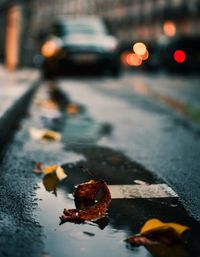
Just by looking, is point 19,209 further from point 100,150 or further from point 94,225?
point 100,150

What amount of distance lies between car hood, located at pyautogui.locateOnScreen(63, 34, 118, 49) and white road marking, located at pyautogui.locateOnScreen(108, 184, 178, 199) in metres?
13.6

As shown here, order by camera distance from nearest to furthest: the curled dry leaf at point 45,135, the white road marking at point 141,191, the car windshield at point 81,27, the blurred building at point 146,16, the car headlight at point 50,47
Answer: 1. the white road marking at point 141,191
2. the curled dry leaf at point 45,135
3. the car headlight at point 50,47
4. the car windshield at point 81,27
5. the blurred building at point 146,16

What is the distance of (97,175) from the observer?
4098 millimetres

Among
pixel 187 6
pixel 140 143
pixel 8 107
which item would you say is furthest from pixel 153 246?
pixel 187 6

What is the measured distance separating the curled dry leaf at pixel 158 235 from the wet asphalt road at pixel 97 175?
0.17 feet

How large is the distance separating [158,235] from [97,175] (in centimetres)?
146

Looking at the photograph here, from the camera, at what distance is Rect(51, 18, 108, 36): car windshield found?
59.9 ft

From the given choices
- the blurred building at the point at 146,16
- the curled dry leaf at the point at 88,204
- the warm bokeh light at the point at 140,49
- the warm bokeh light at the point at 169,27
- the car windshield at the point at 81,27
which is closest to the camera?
the curled dry leaf at the point at 88,204

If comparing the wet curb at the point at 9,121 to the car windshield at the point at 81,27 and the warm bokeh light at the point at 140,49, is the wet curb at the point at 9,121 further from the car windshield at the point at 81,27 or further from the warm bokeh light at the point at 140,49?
the warm bokeh light at the point at 140,49

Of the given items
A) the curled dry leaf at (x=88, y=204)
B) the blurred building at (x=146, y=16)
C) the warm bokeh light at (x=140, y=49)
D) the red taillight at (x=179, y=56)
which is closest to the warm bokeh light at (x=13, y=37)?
the red taillight at (x=179, y=56)

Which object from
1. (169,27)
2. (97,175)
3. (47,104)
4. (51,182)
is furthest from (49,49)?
(169,27)

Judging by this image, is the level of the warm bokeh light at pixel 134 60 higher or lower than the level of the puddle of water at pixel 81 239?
lower

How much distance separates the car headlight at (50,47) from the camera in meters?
17.4

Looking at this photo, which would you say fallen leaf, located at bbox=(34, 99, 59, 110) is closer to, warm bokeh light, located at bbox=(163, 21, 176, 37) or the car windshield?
the car windshield
